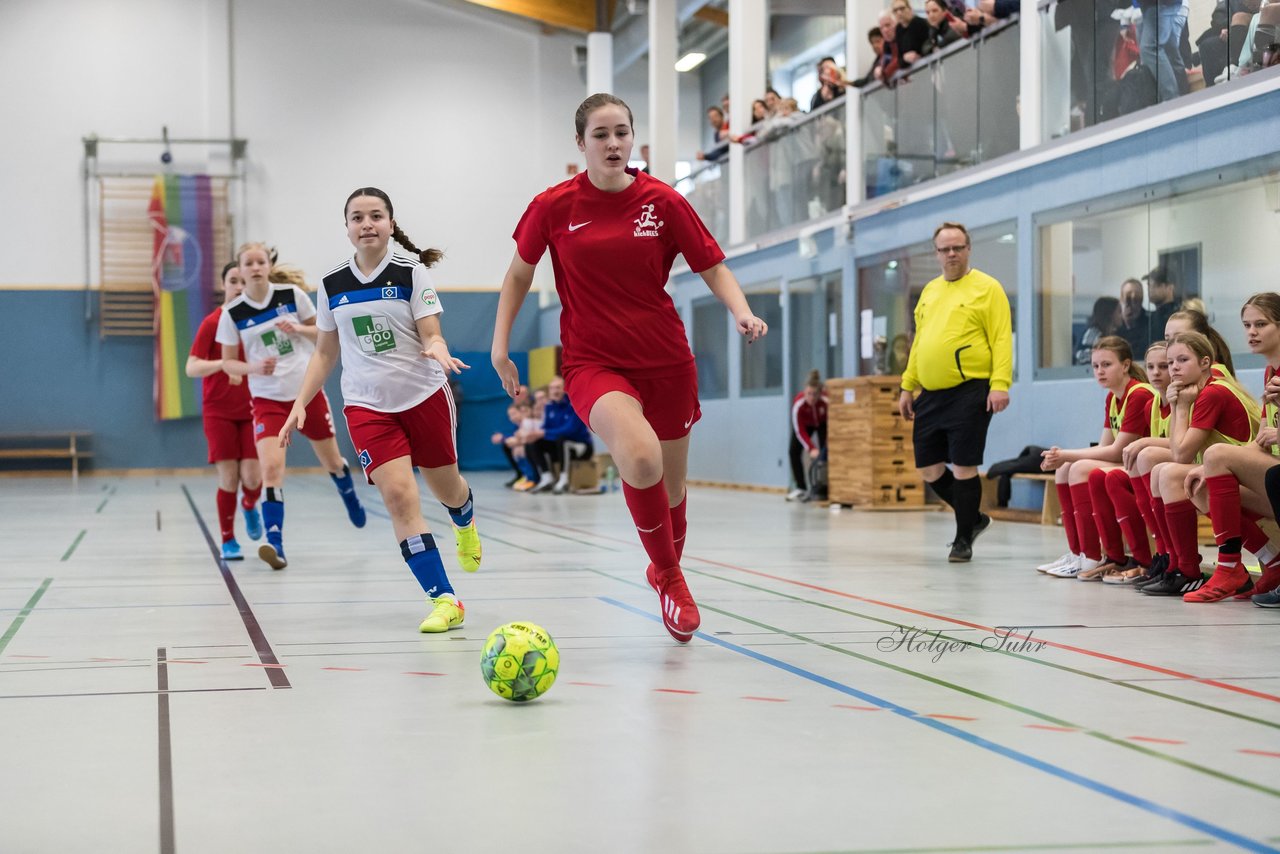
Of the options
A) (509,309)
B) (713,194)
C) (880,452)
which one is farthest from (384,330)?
(713,194)

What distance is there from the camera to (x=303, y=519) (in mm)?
13688

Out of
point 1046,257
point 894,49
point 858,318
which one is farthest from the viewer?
point 858,318

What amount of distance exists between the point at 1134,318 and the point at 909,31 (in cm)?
499

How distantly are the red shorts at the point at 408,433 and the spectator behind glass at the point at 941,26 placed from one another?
31.5 ft

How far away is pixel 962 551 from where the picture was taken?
864 cm

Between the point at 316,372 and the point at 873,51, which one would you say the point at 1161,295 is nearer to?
the point at 873,51

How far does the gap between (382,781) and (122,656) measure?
89.8 inches

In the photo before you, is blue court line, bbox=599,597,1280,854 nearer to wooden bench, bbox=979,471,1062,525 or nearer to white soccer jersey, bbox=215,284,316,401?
white soccer jersey, bbox=215,284,316,401

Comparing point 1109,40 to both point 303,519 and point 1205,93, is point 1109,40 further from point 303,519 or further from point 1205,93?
point 303,519

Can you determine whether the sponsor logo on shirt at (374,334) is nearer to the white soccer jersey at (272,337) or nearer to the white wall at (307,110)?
the white soccer jersey at (272,337)

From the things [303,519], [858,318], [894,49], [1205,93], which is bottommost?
[303,519]

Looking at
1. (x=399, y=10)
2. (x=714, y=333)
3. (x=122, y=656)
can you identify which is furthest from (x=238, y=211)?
(x=122, y=656)

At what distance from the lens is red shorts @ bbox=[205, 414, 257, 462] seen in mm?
9047

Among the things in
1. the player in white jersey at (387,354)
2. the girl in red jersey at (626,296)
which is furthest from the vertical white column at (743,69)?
the girl in red jersey at (626,296)
